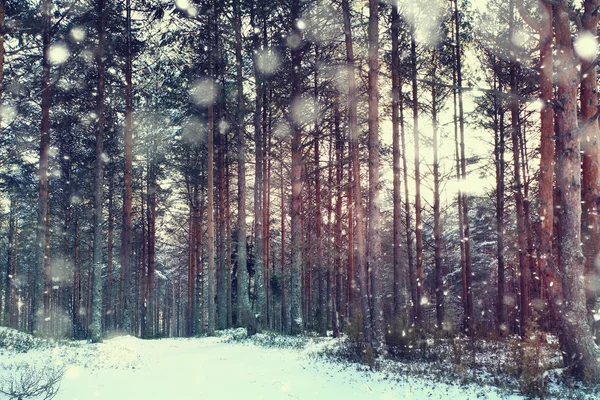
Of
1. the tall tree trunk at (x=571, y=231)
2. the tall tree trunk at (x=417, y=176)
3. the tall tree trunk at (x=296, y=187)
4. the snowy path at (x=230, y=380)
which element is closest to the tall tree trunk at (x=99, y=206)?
the snowy path at (x=230, y=380)

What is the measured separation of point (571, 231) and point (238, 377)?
6.53m

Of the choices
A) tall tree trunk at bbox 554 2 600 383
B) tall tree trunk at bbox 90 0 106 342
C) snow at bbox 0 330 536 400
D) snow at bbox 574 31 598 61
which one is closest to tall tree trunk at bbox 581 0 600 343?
snow at bbox 574 31 598 61

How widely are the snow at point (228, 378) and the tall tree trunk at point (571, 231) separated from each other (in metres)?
1.70

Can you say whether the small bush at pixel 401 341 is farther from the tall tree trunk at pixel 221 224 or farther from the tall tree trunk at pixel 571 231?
the tall tree trunk at pixel 221 224

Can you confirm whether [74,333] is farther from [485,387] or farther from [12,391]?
[485,387]

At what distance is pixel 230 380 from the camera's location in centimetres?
829

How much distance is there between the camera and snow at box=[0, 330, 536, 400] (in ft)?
22.5

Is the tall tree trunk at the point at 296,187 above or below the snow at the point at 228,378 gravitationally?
above

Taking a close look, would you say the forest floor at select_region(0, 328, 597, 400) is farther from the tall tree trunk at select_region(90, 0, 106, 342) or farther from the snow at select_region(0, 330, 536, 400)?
the tall tree trunk at select_region(90, 0, 106, 342)

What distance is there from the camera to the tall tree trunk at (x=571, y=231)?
7.07 m

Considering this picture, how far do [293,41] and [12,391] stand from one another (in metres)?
13.2

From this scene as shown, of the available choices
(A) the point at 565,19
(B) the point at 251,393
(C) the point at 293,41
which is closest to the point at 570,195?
(A) the point at 565,19

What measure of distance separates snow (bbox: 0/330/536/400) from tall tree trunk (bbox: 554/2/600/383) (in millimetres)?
1703

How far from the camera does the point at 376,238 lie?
1041 cm
